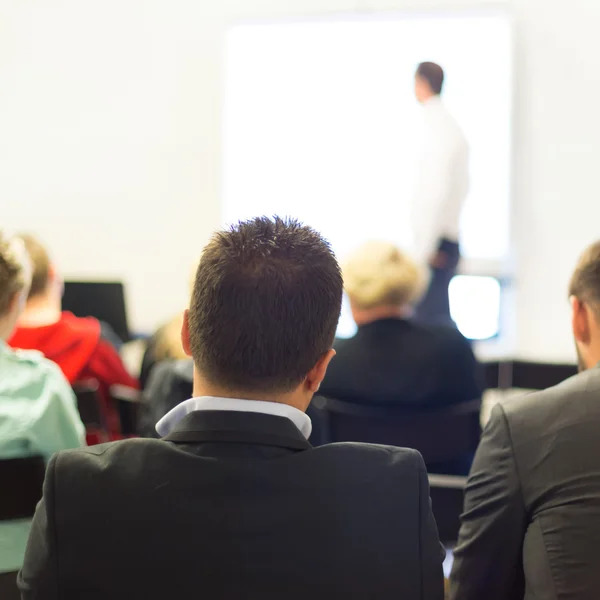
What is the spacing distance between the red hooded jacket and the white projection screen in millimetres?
2033

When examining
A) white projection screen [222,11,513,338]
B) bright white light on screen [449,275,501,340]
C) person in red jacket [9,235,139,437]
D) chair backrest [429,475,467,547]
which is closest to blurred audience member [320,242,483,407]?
chair backrest [429,475,467,547]

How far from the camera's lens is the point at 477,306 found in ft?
14.9

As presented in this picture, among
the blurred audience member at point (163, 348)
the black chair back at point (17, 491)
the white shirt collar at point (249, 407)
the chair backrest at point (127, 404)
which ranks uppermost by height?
the white shirt collar at point (249, 407)

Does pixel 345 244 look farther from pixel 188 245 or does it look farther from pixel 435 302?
pixel 188 245

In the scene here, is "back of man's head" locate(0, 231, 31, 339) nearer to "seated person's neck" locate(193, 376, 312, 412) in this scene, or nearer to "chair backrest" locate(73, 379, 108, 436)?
"chair backrest" locate(73, 379, 108, 436)

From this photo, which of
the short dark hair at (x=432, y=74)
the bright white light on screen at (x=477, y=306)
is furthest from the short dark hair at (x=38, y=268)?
the short dark hair at (x=432, y=74)

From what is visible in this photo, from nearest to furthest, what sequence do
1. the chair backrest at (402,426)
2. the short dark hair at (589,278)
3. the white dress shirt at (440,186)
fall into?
the short dark hair at (589,278) → the chair backrest at (402,426) → the white dress shirt at (440,186)

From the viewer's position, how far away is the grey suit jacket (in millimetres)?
1215

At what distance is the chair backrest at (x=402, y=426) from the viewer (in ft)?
7.62

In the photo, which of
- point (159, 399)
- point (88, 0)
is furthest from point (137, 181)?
point (159, 399)

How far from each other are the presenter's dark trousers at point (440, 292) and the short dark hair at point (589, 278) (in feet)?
9.25

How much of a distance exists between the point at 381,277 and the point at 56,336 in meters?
1.10

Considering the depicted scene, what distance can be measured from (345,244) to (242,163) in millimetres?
786

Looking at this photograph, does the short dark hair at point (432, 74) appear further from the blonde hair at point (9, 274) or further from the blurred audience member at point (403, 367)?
the blonde hair at point (9, 274)
